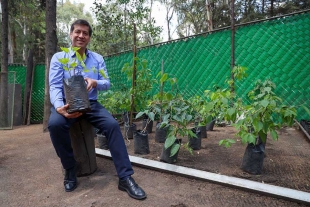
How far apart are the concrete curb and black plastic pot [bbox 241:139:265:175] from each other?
202 mm

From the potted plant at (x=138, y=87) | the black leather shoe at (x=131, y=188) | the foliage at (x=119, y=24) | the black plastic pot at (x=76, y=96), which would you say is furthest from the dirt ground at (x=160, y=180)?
the foliage at (x=119, y=24)

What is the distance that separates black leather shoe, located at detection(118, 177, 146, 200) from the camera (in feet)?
4.87

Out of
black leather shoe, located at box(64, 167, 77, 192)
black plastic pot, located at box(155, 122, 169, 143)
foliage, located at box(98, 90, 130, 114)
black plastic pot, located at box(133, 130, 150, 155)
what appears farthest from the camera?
foliage, located at box(98, 90, 130, 114)

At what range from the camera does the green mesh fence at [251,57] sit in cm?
296

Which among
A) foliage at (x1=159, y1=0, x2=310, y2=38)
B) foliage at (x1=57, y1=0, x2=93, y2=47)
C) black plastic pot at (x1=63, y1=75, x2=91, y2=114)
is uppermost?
foliage at (x1=57, y1=0, x2=93, y2=47)

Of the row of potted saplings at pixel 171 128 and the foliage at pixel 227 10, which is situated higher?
the foliage at pixel 227 10

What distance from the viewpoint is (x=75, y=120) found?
5.67ft

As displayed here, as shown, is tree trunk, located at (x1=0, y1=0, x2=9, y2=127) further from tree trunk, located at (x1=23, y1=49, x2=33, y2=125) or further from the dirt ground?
the dirt ground

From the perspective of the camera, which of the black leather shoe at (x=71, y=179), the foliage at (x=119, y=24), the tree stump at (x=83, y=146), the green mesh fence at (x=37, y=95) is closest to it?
the black leather shoe at (x=71, y=179)

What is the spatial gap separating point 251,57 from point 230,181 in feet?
7.59

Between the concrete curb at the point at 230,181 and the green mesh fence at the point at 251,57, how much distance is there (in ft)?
6.08

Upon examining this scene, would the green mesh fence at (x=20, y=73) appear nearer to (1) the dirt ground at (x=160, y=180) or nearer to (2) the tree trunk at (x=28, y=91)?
(2) the tree trunk at (x=28, y=91)

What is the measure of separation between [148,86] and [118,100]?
0.54 meters

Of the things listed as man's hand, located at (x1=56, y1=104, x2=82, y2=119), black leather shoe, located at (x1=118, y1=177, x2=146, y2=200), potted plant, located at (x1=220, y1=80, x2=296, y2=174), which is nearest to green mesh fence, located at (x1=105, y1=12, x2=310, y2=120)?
potted plant, located at (x1=220, y1=80, x2=296, y2=174)
